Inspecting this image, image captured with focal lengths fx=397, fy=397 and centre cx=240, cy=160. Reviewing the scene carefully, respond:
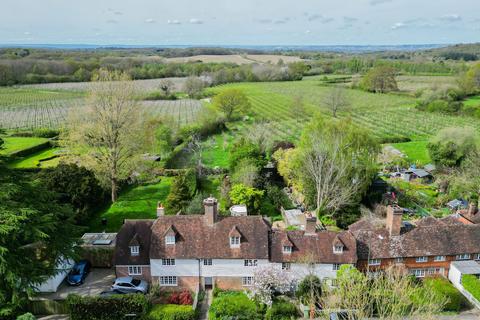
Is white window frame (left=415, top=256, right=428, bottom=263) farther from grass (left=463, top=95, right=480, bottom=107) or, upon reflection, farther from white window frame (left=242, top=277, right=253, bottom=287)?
grass (left=463, top=95, right=480, bottom=107)

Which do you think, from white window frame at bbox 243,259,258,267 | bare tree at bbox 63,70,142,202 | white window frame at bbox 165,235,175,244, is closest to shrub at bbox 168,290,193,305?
white window frame at bbox 165,235,175,244

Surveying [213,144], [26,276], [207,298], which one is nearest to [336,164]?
[207,298]

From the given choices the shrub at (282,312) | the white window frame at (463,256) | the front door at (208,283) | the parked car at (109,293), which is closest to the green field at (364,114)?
the white window frame at (463,256)

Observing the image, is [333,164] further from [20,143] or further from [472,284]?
[20,143]

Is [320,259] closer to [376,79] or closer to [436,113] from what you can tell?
[436,113]

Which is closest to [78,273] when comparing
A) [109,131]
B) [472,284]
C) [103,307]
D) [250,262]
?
[103,307]
